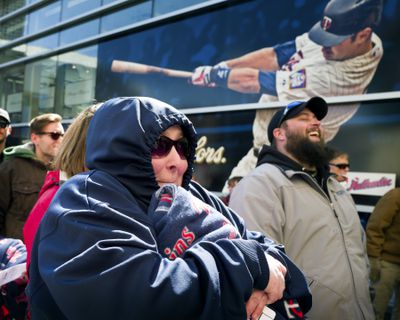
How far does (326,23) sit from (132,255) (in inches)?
157

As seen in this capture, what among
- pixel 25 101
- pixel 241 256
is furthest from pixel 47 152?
pixel 25 101

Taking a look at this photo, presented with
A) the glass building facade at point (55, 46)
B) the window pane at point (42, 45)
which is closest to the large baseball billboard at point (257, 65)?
the glass building facade at point (55, 46)

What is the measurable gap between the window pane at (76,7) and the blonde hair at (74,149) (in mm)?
6367

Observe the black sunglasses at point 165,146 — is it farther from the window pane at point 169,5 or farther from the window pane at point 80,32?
the window pane at point 80,32

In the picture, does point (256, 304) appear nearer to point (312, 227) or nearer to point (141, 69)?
point (312, 227)

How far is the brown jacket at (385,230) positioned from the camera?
366 cm

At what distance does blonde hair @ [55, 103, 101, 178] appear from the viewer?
1.83 m

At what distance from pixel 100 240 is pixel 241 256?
35 cm

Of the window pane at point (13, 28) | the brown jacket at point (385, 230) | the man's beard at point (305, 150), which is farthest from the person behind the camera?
the window pane at point (13, 28)

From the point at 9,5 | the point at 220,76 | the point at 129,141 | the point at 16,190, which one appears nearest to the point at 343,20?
the point at 220,76

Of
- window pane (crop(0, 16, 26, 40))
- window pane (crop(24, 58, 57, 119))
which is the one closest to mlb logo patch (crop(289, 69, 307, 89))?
window pane (crop(24, 58, 57, 119))

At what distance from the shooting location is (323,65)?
4.34 meters

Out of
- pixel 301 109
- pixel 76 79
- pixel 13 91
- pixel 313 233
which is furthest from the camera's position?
pixel 13 91

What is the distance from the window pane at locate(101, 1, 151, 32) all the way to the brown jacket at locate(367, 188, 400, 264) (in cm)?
444
